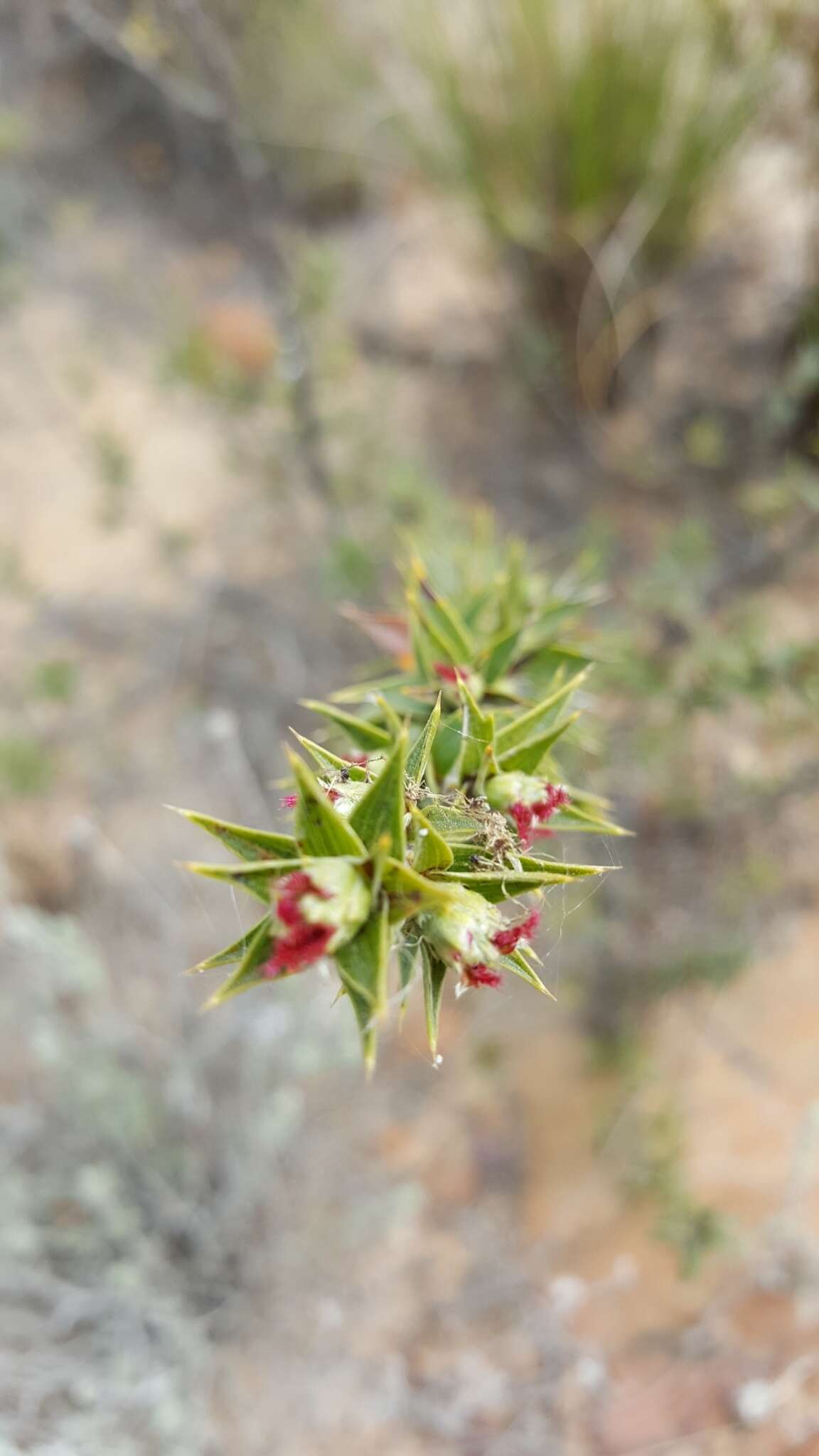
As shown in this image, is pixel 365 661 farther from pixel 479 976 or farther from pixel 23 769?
pixel 479 976

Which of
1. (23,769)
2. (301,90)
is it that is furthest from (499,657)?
(301,90)

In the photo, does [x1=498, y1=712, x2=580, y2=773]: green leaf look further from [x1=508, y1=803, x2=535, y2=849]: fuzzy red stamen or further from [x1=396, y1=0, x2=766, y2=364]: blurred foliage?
[x1=396, y1=0, x2=766, y2=364]: blurred foliage

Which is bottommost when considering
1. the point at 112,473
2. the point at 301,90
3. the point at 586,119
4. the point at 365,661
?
the point at 365,661

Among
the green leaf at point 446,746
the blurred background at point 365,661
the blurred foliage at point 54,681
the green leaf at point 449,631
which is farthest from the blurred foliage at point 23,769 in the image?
the green leaf at point 446,746

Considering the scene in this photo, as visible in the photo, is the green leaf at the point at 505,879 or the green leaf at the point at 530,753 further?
the green leaf at the point at 530,753

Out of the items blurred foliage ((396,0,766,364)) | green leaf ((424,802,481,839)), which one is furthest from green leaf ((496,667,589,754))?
blurred foliage ((396,0,766,364))

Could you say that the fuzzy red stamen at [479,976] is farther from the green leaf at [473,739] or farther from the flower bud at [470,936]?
the green leaf at [473,739]

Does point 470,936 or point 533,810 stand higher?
point 533,810
